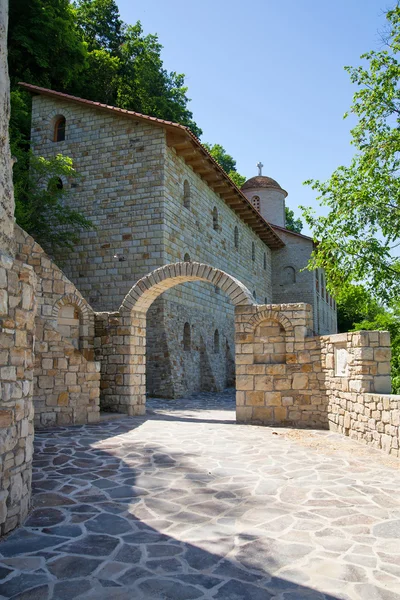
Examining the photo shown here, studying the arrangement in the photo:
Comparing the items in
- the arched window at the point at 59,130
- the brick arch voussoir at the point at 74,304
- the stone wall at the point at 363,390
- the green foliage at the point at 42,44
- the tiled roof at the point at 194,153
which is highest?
the green foliage at the point at 42,44

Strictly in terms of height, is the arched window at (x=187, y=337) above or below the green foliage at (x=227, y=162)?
below

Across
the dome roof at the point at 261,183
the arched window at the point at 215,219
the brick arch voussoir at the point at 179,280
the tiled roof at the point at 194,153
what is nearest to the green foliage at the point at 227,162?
the dome roof at the point at 261,183

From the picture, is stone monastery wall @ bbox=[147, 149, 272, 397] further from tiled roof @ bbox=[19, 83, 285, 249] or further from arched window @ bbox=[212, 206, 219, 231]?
tiled roof @ bbox=[19, 83, 285, 249]

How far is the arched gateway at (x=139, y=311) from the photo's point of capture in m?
9.34

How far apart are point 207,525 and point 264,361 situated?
5312mm

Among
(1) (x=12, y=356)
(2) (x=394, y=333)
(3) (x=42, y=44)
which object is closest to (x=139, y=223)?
(2) (x=394, y=333)

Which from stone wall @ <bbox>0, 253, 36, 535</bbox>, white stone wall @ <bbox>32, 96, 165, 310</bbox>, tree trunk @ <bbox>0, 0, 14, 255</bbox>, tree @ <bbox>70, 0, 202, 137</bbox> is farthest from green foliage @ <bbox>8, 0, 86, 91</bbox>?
stone wall @ <bbox>0, 253, 36, 535</bbox>

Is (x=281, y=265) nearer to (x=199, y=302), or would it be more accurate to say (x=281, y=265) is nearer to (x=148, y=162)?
(x=199, y=302)

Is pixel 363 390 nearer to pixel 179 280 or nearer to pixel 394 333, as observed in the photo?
pixel 179 280

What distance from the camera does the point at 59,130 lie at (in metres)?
15.9

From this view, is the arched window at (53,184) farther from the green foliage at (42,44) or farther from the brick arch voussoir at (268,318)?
the brick arch voussoir at (268,318)

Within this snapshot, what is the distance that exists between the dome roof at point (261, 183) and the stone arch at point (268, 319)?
2352 cm

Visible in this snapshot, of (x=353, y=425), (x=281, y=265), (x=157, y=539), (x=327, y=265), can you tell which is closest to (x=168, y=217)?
(x=327, y=265)

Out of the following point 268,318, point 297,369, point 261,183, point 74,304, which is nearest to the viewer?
point 297,369
